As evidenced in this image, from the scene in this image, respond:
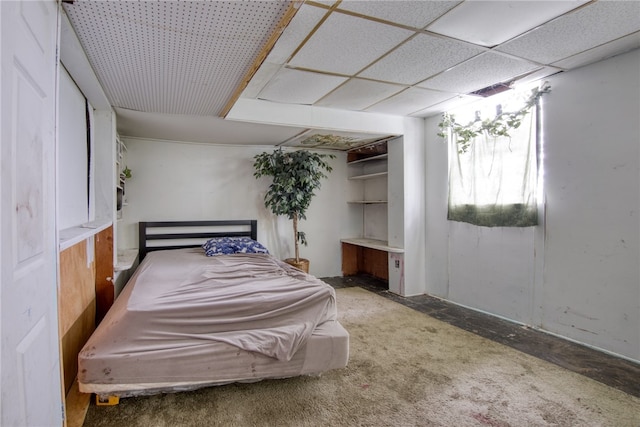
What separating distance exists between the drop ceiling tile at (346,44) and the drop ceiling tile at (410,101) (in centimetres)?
84

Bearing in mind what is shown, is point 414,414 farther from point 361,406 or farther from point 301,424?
point 301,424

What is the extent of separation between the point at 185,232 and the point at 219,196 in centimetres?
67

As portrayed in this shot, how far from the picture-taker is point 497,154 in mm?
3203

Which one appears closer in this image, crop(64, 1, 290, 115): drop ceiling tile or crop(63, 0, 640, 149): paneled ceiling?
crop(64, 1, 290, 115): drop ceiling tile

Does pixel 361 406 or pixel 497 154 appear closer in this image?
pixel 361 406

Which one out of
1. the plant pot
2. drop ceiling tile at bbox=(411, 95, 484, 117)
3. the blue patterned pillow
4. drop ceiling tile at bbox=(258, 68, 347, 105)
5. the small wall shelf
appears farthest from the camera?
the plant pot

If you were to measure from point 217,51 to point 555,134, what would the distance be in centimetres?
285

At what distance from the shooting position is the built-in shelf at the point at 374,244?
406 cm

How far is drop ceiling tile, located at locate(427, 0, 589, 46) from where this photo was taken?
5.82 ft

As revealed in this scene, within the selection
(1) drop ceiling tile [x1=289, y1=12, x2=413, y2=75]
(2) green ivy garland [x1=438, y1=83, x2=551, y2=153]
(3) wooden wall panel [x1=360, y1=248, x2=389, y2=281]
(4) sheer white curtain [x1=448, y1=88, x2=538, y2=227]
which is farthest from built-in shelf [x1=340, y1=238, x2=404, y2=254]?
(1) drop ceiling tile [x1=289, y1=12, x2=413, y2=75]

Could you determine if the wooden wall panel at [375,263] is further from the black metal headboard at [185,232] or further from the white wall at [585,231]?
the black metal headboard at [185,232]

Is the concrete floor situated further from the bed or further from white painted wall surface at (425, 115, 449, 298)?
the bed

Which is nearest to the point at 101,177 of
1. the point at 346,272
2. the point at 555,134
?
the point at 346,272

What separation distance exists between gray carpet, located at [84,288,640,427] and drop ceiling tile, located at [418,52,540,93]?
2299mm
